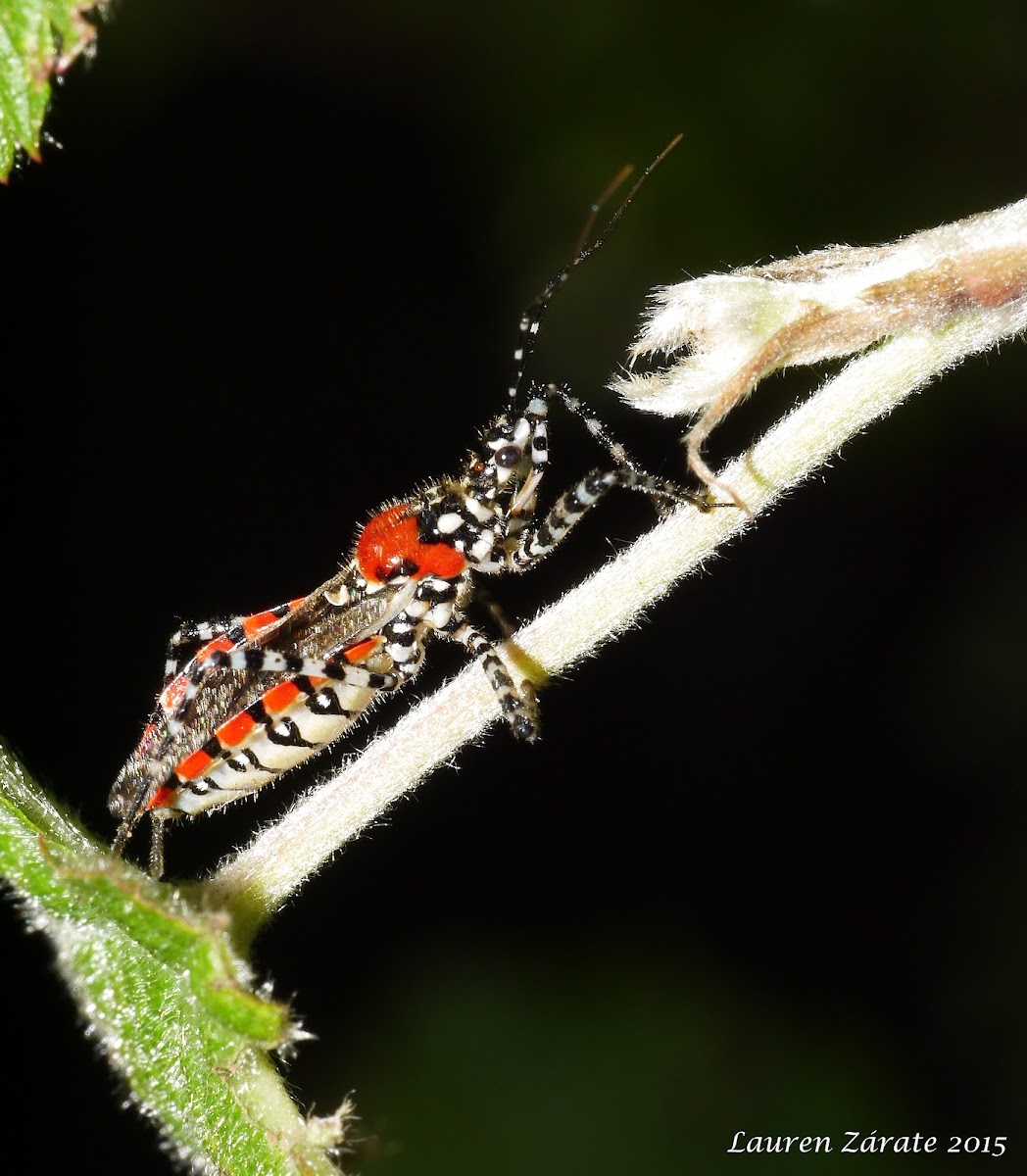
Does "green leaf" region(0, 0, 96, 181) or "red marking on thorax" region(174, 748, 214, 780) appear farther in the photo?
"red marking on thorax" region(174, 748, 214, 780)

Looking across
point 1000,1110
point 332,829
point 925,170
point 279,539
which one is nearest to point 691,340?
point 332,829

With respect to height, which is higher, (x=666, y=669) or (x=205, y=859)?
(x=205, y=859)

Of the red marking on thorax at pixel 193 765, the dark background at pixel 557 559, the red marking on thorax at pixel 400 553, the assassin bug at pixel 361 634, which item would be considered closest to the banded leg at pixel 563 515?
the assassin bug at pixel 361 634

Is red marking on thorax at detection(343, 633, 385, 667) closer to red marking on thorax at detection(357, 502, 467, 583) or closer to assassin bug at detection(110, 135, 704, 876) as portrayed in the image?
assassin bug at detection(110, 135, 704, 876)

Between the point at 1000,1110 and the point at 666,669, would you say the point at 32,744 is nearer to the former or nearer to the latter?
the point at 666,669

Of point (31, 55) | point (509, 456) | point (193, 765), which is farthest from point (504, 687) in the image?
point (31, 55)

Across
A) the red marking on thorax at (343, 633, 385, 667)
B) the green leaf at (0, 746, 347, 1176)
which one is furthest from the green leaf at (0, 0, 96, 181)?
the red marking on thorax at (343, 633, 385, 667)

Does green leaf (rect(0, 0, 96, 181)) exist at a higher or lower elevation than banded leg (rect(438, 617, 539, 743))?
higher
